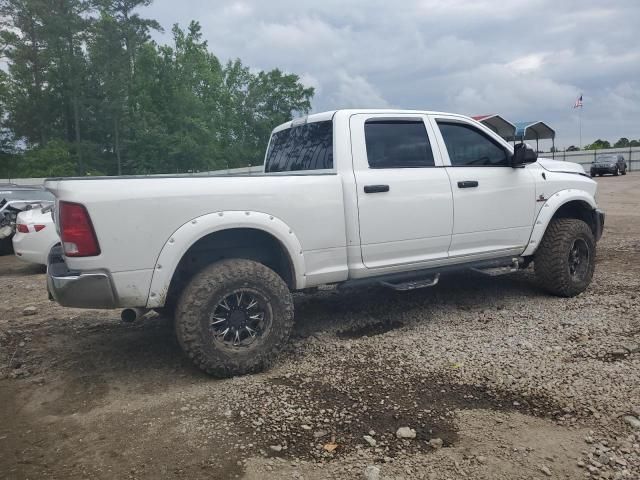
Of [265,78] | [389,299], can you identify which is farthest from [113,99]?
[389,299]

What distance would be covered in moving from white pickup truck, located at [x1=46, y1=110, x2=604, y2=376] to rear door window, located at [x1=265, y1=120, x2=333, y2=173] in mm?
20

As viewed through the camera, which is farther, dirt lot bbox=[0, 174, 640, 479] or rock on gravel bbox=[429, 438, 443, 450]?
rock on gravel bbox=[429, 438, 443, 450]

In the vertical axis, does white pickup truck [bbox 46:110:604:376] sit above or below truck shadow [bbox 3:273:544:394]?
above

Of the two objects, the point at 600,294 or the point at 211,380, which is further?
the point at 600,294

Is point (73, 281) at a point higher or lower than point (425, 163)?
lower

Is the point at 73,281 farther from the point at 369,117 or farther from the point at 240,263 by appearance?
the point at 369,117

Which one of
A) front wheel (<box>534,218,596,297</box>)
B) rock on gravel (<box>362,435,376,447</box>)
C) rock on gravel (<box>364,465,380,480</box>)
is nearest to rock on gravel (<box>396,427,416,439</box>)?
rock on gravel (<box>362,435,376,447</box>)

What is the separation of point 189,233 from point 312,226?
3.16 feet

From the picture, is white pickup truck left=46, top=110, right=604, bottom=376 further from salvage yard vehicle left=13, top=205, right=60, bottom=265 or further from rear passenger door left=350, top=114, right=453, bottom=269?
salvage yard vehicle left=13, top=205, right=60, bottom=265

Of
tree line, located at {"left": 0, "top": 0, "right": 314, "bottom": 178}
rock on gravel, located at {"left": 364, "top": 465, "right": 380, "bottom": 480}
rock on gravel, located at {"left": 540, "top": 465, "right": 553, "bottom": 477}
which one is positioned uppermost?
tree line, located at {"left": 0, "top": 0, "right": 314, "bottom": 178}

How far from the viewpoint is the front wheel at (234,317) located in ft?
11.8

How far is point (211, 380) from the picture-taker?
3.75m

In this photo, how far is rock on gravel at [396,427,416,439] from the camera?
9.60 ft

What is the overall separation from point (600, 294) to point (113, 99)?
46.3 meters
